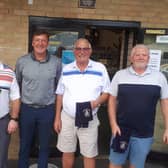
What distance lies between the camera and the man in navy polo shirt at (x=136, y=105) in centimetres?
370

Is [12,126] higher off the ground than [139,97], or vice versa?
[139,97]

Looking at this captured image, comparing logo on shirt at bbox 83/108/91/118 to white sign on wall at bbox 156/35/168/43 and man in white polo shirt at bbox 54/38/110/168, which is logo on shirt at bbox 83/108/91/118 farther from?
white sign on wall at bbox 156/35/168/43

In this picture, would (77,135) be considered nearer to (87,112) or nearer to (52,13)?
(87,112)

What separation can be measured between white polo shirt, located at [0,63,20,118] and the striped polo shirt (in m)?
1.04

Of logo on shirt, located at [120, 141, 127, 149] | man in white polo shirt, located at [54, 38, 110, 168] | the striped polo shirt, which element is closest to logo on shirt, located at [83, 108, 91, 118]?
man in white polo shirt, located at [54, 38, 110, 168]

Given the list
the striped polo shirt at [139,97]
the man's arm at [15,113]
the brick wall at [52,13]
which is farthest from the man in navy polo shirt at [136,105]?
the brick wall at [52,13]

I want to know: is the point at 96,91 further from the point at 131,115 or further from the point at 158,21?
the point at 158,21

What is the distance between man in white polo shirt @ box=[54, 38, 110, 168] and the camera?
159 inches

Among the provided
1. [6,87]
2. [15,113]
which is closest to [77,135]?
[15,113]

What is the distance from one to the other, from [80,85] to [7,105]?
76cm

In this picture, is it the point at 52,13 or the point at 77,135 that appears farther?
the point at 52,13

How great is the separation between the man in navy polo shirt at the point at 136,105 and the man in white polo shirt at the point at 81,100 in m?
0.25

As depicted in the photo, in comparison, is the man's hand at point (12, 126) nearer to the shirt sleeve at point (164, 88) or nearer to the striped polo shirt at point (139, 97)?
the striped polo shirt at point (139, 97)

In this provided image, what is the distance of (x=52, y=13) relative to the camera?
5.12 meters
